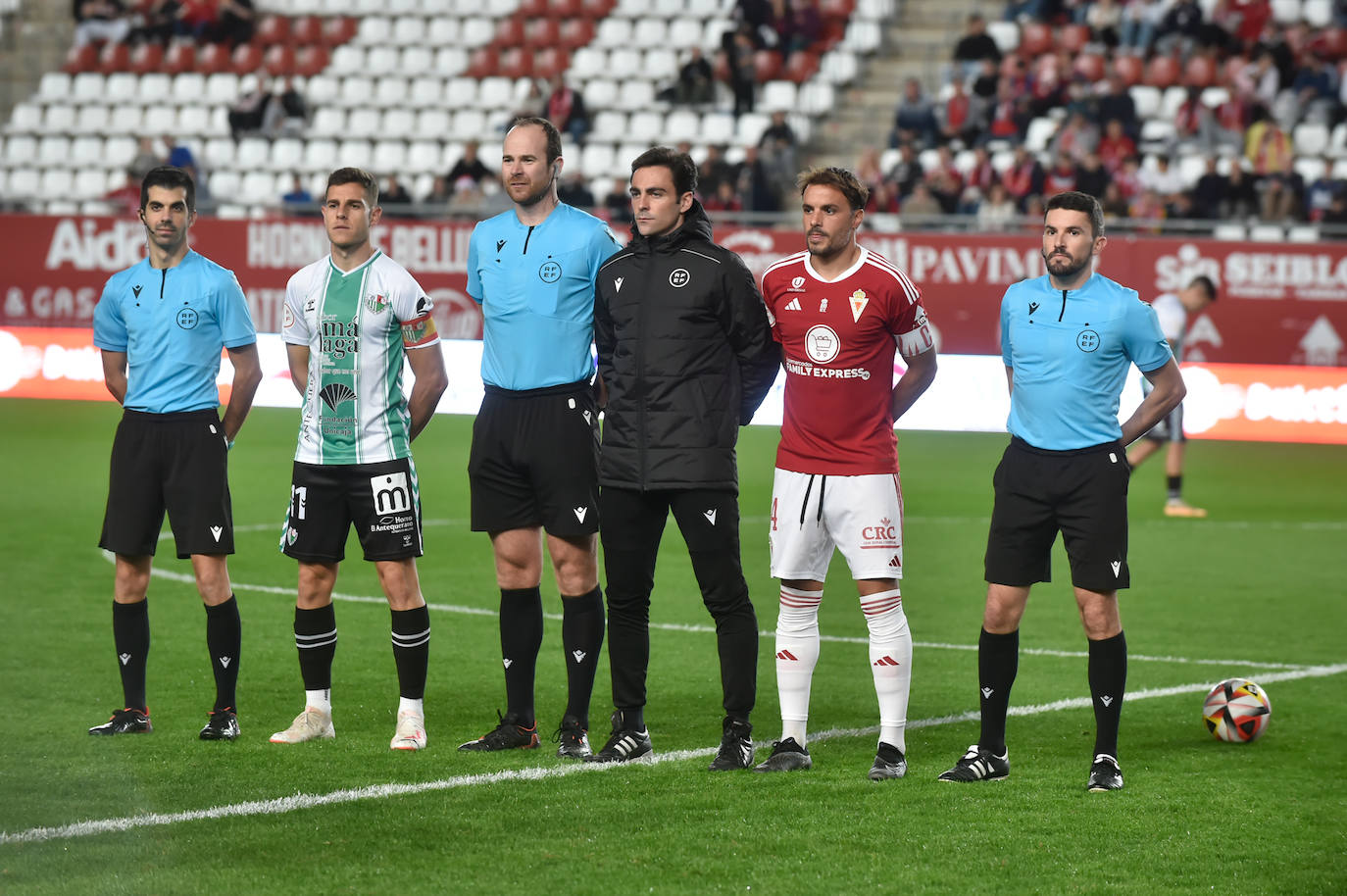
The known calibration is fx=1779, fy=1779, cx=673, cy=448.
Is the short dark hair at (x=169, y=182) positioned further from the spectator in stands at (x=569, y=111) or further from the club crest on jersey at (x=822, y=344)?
the spectator in stands at (x=569, y=111)

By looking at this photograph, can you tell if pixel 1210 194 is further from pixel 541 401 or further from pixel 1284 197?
pixel 541 401

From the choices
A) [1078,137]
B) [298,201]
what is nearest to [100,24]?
[298,201]

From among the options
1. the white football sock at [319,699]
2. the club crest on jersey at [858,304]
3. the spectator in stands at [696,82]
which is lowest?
the white football sock at [319,699]

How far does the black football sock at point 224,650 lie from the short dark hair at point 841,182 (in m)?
2.79

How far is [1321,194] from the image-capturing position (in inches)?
833

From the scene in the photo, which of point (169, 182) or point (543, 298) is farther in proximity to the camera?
point (169, 182)

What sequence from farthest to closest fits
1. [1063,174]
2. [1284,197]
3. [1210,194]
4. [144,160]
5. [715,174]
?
1. [144,160]
2. [715,174]
3. [1063,174]
4. [1210,194]
5. [1284,197]

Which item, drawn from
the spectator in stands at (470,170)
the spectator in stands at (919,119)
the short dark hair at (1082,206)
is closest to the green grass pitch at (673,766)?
the short dark hair at (1082,206)

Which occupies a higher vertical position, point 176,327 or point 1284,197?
point 1284,197

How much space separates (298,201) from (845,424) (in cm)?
1956

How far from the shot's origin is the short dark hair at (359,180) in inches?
266

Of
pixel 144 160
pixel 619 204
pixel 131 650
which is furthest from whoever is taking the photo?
pixel 144 160

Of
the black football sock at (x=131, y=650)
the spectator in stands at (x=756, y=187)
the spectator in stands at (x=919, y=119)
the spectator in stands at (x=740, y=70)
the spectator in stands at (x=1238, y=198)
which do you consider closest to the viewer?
the black football sock at (x=131, y=650)

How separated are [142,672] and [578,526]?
1.95 metres
